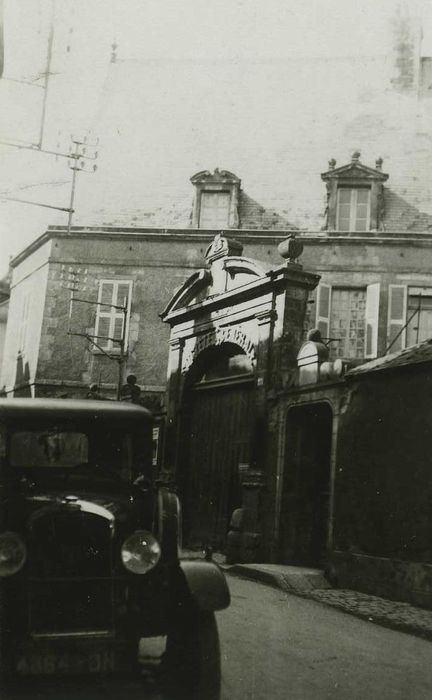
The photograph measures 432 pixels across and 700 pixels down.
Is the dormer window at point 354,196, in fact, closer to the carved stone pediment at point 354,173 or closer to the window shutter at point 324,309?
the carved stone pediment at point 354,173

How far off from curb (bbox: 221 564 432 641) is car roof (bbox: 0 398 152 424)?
3.60 metres

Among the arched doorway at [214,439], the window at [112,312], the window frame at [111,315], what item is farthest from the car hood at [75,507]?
the window at [112,312]

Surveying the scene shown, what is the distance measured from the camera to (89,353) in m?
22.2

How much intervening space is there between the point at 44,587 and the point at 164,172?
20.0m

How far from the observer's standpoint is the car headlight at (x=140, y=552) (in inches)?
187

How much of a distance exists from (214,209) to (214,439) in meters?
9.97

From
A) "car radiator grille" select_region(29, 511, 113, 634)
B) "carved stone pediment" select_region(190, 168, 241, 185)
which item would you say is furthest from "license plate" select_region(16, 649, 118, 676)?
"carved stone pediment" select_region(190, 168, 241, 185)

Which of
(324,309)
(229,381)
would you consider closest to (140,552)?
(229,381)

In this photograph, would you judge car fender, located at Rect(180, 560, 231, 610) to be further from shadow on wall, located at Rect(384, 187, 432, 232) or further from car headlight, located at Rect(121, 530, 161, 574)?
shadow on wall, located at Rect(384, 187, 432, 232)

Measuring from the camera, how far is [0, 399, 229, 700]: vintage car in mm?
4516

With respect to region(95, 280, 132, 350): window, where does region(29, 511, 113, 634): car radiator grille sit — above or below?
below

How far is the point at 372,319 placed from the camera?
20266mm

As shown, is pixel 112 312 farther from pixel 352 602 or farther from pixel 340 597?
pixel 352 602

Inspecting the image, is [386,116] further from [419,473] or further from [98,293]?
[419,473]
